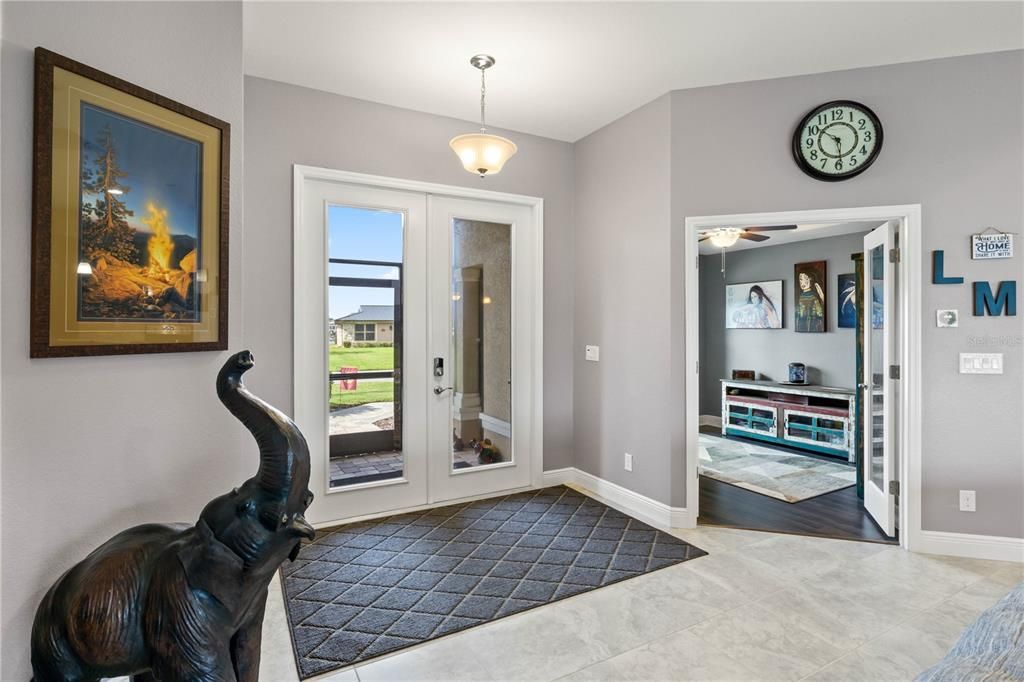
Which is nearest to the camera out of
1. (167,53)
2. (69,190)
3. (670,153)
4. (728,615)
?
(69,190)

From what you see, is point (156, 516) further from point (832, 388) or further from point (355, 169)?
point (832, 388)

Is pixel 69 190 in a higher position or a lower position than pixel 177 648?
higher

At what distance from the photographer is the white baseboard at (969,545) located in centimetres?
291

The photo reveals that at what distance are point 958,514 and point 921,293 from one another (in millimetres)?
1304

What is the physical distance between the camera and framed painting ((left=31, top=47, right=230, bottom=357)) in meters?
1.30

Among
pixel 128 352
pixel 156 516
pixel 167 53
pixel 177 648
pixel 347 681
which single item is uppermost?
pixel 167 53

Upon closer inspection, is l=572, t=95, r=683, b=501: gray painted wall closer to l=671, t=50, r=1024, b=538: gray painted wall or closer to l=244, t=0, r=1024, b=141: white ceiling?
l=244, t=0, r=1024, b=141: white ceiling

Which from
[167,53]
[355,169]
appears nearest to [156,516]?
[167,53]

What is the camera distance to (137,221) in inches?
58.5

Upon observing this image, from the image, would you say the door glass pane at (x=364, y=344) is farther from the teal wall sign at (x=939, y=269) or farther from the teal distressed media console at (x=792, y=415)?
the teal distressed media console at (x=792, y=415)

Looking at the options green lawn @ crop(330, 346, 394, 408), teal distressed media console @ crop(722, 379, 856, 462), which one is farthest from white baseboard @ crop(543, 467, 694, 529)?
teal distressed media console @ crop(722, 379, 856, 462)

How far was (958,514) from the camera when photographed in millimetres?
3002

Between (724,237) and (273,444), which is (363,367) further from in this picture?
(724,237)

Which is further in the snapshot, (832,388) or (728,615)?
(832,388)
